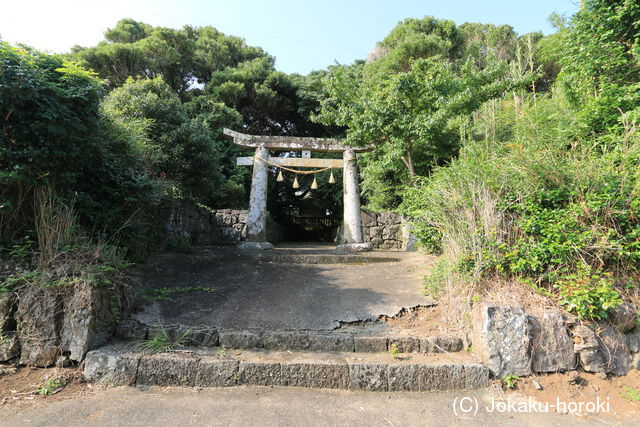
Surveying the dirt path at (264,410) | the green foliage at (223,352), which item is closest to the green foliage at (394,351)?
the dirt path at (264,410)

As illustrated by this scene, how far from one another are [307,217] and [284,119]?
602 cm

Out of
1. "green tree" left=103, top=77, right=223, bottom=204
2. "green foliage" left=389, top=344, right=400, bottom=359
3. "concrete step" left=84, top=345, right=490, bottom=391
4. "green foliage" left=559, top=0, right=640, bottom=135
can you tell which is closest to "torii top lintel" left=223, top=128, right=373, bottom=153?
"green tree" left=103, top=77, right=223, bottom=204

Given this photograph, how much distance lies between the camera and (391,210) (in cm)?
963

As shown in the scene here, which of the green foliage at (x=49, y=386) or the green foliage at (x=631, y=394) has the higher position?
the green foliage at (x=49, y=386)

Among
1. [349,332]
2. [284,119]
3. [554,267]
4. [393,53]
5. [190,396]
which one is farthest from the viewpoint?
[284,119]

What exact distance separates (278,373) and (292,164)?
6.17 metres

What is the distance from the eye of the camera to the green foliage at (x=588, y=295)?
8.36 ft

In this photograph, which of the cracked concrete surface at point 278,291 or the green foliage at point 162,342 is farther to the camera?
the cracked concrete surface at point 278,291

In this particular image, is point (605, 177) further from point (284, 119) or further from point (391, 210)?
point (284, 119)

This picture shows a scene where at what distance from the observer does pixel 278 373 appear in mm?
2527

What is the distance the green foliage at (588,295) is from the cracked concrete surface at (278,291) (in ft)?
4.79

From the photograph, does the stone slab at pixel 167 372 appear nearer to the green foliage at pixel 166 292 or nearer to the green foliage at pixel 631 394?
the green foliage at pixel 166 292

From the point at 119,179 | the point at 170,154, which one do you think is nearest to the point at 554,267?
the point at 119,179

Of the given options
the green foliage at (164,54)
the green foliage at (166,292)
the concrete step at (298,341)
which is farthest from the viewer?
the green foliage at (164,54)
